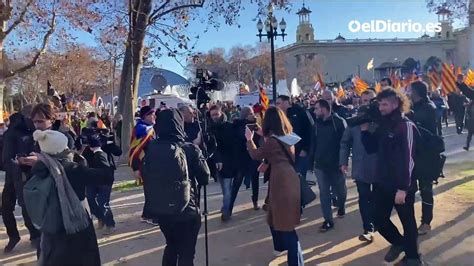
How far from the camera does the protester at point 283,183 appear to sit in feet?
17.2

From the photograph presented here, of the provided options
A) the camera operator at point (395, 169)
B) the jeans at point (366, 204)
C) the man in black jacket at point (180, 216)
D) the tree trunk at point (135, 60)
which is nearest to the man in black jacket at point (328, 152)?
the jeans at point (366, 204)

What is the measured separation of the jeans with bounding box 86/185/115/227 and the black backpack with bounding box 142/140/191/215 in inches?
122

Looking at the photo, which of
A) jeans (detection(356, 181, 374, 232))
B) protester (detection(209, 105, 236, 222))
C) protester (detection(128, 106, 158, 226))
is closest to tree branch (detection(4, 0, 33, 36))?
protester (detection(128, 106, 158, 226))

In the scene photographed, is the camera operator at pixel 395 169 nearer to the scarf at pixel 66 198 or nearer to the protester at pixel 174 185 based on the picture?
the protester at pixel 174 185

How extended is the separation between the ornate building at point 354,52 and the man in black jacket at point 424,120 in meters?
81.1

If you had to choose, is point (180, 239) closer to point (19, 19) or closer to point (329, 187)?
point (329, 187)

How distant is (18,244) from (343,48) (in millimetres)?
96927

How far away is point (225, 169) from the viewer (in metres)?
8.12

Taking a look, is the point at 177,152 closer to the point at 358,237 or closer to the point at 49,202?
the point at 49,202

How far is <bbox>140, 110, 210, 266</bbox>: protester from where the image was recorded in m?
4.57

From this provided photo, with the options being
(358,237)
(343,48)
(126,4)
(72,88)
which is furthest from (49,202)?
(343,48)

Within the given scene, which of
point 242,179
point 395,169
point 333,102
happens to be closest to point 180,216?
point 395,169

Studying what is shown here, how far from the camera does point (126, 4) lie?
573 inches

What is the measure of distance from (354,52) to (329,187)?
97.3 metres
